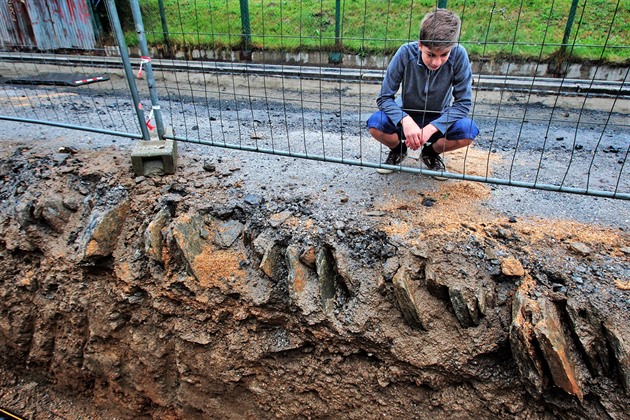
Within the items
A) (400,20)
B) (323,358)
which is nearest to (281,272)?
(323,358)

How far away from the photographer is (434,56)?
2.74 meters

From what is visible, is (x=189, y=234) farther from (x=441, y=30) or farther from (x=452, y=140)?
(x=441, y=30)

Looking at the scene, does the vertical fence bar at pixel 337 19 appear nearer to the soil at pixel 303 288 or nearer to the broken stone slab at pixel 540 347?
the soil at pixel 303 288

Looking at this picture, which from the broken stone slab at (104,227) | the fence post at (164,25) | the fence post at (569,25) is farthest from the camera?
the fence post at (164,25)

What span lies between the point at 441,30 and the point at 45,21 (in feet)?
27.7

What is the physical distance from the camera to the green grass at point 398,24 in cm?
627

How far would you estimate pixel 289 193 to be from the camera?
3.16 metres

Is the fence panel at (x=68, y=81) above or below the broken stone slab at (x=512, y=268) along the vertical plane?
above

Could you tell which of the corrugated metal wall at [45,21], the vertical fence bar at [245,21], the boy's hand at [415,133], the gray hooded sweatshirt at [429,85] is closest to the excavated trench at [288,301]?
the boy's hand at [415,133]

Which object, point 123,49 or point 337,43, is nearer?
point 123,49

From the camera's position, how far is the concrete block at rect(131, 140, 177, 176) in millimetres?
3365

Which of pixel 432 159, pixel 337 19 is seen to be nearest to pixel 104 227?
pixel 432 159

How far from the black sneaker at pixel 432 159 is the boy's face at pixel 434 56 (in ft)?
2.29

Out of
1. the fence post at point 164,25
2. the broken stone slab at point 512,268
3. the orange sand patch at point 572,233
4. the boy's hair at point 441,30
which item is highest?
the boy's hair at point 441,30
